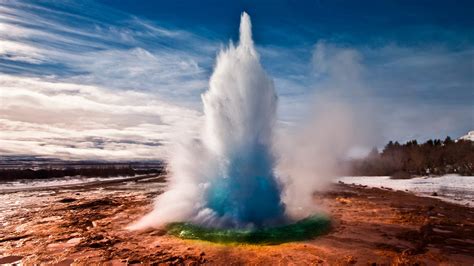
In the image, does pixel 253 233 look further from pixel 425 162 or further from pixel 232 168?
pixel 425 162

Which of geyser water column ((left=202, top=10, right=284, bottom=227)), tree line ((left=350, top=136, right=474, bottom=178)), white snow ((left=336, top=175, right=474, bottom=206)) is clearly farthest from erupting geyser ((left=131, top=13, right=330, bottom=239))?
tree line ((left=350, top=136, right=474, bottom=178))

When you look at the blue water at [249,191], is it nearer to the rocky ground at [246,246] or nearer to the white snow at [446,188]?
the rocky ground at [246,246]

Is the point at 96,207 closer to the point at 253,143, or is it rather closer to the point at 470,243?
the point at 253,143

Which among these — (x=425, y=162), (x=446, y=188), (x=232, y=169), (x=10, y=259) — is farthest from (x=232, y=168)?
(x=425, y=162)

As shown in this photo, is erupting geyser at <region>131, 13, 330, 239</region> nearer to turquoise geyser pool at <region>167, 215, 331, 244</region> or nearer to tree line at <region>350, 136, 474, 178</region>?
turquoise geyser pool at <region>167, 215, 331, 244</region>

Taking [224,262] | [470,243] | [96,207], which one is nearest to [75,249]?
[224,262]

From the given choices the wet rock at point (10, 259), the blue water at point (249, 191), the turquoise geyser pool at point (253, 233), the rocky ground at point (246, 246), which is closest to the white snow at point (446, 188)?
the rocky ground at point (246, 246)

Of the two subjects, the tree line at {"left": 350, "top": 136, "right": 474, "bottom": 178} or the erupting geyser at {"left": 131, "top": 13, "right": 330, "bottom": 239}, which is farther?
the tree line at {"left": 350, "top": 136, "right": 474, "bottom": 178}
